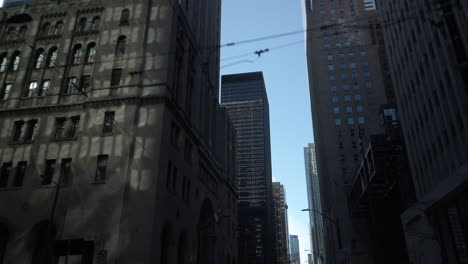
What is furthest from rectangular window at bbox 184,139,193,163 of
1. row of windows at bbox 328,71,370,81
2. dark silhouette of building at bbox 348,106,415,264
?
row of windows at bbox 328,71,370,81

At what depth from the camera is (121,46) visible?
40531mm

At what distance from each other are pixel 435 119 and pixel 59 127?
39.0 metres

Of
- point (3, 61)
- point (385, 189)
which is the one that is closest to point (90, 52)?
point (3, 61)

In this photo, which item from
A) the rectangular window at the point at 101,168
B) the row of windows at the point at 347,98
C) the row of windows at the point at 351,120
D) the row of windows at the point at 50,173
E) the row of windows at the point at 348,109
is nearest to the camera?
the rectangular window at the point at 101,168

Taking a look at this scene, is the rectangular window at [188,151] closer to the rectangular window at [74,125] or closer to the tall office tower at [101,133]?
the tall office tower at [101,133]

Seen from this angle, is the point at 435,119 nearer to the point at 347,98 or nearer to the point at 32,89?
the point at 32,89

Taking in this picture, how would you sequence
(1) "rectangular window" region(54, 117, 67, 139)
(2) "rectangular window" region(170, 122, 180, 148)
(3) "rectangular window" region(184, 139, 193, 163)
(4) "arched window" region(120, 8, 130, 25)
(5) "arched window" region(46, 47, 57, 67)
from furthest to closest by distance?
1. (3) "rectangular window" region(184, 139, 193, 163)
2. (5) "arched window" region(46, 47, 57, 67)
3. (4) "arched window" region(120, 8, 130, 25)
4. (2) "rectangular window" region(170, 122, 180, 148)
5. (1) "rectangular window" region(54, 117, 67, 139)

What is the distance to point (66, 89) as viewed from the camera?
40.4 m

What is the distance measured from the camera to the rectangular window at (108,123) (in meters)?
35.9

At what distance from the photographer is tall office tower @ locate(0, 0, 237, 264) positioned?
32.3 m

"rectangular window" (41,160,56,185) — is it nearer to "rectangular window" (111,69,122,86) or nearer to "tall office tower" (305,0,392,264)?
"rectangular window" (111,69,122,86)

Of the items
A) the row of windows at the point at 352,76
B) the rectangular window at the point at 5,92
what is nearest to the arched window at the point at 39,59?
the rectangular window at the point at 5,92

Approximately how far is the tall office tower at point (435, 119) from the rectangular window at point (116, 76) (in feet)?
95.1

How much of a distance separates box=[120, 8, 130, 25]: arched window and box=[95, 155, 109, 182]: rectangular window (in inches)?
656
